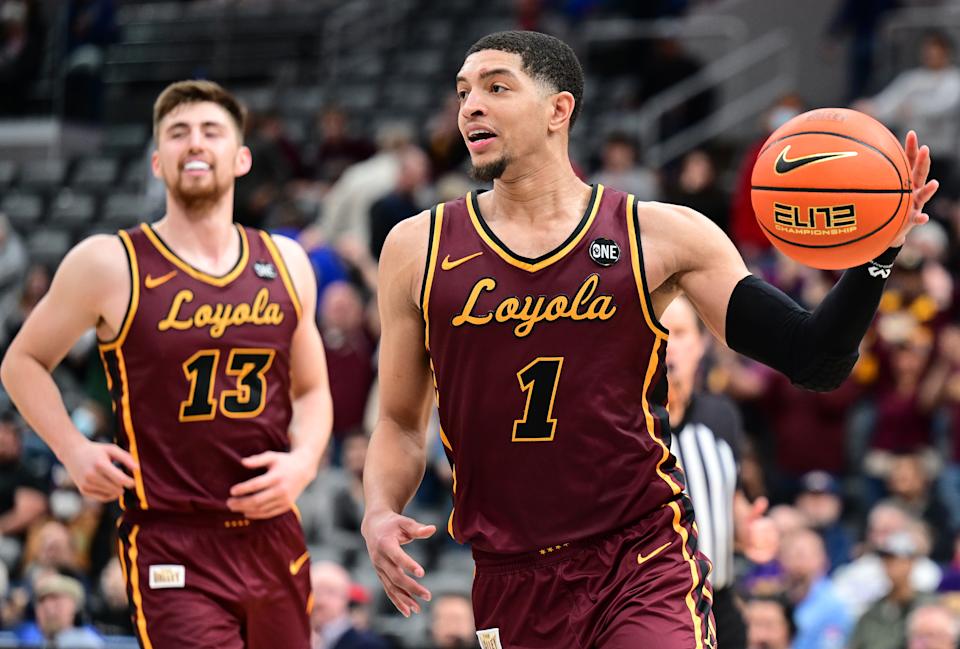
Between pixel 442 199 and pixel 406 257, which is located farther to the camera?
pixel 442 199

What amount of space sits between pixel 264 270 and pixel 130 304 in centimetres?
57

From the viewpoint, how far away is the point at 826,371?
4539mm

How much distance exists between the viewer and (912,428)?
11703 mm

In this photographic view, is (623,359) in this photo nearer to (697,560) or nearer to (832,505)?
(697,560)

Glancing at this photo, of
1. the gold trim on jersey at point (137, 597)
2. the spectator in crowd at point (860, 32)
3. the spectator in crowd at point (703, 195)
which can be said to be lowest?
the gold trim on jersey at point (137, 597)

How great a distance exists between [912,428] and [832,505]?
914mm

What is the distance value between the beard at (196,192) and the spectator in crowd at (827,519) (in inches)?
239

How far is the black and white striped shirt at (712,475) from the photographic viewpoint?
6.54 meters

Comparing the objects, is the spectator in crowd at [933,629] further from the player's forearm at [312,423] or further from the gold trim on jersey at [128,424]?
the gold trim on jersey at [128,424]

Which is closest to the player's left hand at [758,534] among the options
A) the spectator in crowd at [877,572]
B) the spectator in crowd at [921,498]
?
the spectator in crowd at [877,572]

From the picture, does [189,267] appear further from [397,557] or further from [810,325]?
[810,325]

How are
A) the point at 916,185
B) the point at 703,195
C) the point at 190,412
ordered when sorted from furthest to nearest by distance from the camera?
the point at 703,195 < the point at 190,412 < the point at 916,185

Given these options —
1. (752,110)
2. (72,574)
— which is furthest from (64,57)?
(72,574)

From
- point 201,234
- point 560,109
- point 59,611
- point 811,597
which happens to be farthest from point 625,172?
point 560,109
